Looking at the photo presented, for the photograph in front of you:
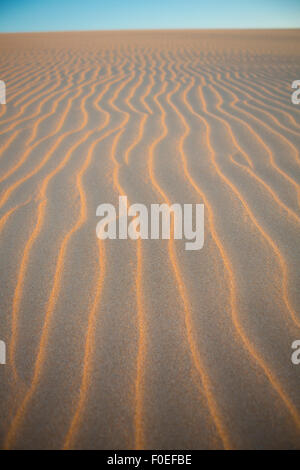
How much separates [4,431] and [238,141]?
122 inches

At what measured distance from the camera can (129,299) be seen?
1476 millimetres

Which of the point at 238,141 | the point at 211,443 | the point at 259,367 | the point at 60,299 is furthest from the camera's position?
the point at 238,141

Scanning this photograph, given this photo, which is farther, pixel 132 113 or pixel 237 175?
pixel 132 113

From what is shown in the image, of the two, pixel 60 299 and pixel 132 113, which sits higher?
pixel 132 113

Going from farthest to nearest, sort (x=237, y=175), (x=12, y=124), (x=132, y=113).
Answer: (x=132, y=113) < (x=12, y=124) < (x=237, y=175)

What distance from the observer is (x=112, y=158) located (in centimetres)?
271

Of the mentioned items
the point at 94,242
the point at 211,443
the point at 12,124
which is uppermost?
A: the point at 12,124

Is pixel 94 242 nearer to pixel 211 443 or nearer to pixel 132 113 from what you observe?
pixel 211 443

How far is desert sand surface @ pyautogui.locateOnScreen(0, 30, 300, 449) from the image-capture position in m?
1.07

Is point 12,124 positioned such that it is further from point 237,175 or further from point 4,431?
point 4,431

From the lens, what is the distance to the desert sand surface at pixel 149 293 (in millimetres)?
1068

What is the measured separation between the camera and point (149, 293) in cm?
151

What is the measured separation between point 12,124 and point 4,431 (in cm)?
344

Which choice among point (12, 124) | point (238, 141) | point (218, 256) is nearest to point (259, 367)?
point (218, 256)
